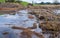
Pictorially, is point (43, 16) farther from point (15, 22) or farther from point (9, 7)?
point (9, 7)

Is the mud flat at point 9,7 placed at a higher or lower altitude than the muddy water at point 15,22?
higher

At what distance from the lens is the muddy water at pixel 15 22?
1780mm

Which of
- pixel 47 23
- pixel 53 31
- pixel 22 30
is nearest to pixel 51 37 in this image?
pixel 53 31

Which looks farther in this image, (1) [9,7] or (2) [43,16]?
(1) [9,7]

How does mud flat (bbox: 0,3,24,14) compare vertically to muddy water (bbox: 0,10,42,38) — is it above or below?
above

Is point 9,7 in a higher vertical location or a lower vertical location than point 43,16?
higher

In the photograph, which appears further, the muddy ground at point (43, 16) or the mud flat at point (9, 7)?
the mud flat at point (9, 7)

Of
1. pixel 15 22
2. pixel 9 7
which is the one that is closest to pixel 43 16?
pixel 15 22

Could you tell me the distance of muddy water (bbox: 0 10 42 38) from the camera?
1780mm

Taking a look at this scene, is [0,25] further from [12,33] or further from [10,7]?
[10,7]

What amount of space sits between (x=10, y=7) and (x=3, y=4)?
0.13 metres

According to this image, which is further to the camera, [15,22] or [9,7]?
[9,7]

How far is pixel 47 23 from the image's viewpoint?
6.27 ft

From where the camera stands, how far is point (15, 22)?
6.53 feet
